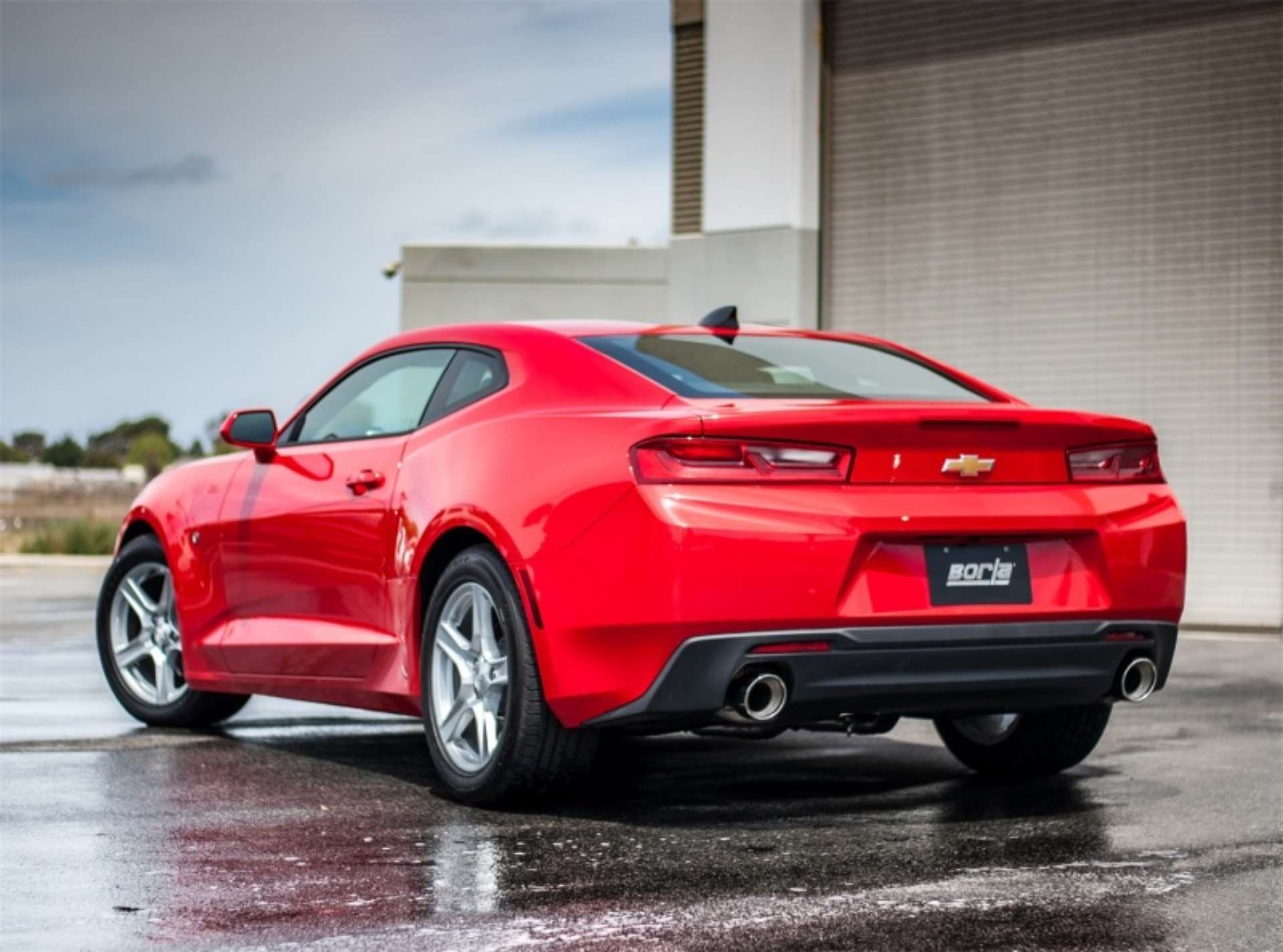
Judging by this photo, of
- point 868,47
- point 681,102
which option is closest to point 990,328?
point 868,47

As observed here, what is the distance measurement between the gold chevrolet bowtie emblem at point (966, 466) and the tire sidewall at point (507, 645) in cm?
126

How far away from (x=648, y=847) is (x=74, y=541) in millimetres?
28225

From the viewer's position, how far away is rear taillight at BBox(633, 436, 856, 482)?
18.1 ft

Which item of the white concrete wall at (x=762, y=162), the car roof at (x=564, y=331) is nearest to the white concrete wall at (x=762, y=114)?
the white concrete wall at (x=762, y=162)

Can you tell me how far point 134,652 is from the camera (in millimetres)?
8406

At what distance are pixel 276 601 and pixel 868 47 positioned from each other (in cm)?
1233

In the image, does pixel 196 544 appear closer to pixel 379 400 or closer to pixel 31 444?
pixel 379 400

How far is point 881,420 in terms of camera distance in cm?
568

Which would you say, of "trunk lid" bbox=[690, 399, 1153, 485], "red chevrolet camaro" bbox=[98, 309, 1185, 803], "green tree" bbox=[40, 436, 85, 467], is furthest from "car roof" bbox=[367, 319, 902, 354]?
"green tree" bbox=[40, 436, 85, 467]

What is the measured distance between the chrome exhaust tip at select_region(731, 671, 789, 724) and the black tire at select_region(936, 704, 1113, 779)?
1.40 metres

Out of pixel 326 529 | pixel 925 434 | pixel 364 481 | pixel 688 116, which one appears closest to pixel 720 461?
pixel 925 434

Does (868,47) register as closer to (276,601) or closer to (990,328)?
(990,328)

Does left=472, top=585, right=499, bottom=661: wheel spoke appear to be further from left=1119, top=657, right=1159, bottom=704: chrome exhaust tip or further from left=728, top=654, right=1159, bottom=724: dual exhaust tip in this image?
left=1119, top=657, right=1159, bottom=704: chrome exhaust tip

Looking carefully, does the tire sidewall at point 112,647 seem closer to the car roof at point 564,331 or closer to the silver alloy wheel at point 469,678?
the car roof at point 564,331
